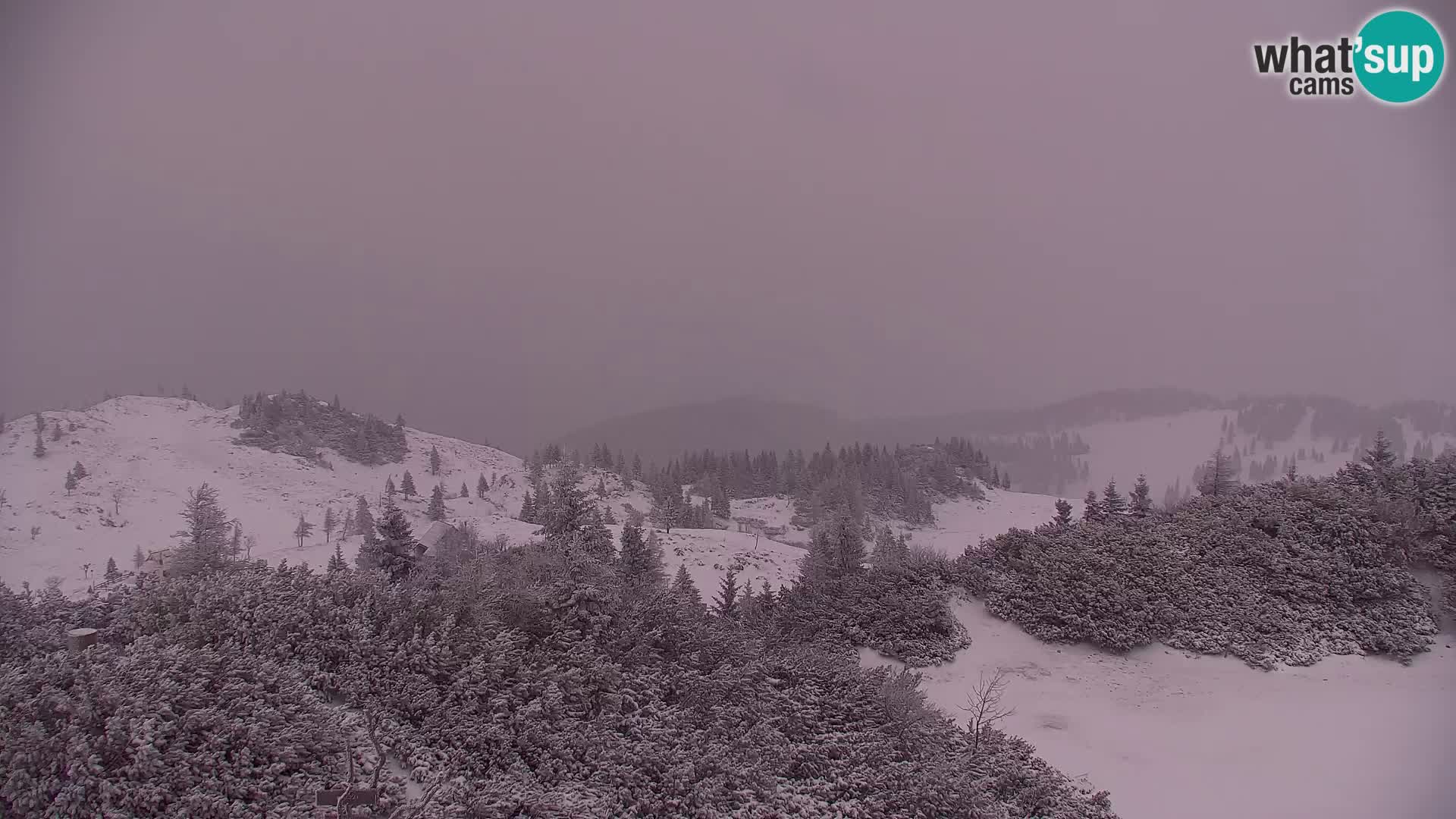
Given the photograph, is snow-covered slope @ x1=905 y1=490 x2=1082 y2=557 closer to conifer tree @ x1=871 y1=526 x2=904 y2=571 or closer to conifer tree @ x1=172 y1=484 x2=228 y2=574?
conifer tree @ x1=871 y1=526 x2=904 y2=571

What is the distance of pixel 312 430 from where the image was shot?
106m

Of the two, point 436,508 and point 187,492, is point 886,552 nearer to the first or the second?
point 436,508

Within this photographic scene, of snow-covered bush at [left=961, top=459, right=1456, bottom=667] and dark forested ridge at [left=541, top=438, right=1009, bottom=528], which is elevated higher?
snow-covered bush at [left=961, top=459, right=1456, bottom=667]

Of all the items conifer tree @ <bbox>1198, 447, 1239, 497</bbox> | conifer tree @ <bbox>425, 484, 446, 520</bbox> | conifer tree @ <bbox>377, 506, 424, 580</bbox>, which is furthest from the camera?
conifer tree @ <bbox>425, 484, 446, 520</bbox>

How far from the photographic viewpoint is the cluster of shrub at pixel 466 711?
24.7 ft

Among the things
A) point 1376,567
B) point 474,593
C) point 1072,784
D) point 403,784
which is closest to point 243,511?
point 474,593

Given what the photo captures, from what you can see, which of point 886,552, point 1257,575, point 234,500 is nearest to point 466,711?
point 1257,575

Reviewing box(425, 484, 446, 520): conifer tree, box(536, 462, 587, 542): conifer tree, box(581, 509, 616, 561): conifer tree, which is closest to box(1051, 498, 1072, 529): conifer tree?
box(581, 509, 616, 561): conifer tree

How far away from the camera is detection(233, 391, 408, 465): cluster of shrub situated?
100000 mm

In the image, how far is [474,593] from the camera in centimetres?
1339

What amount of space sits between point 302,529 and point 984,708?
73647 millimetres

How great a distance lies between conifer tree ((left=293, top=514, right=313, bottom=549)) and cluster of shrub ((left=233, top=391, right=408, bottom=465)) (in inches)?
1480

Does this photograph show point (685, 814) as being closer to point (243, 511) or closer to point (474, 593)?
point (474, 593)

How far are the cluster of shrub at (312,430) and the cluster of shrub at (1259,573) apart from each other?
112618 mm
